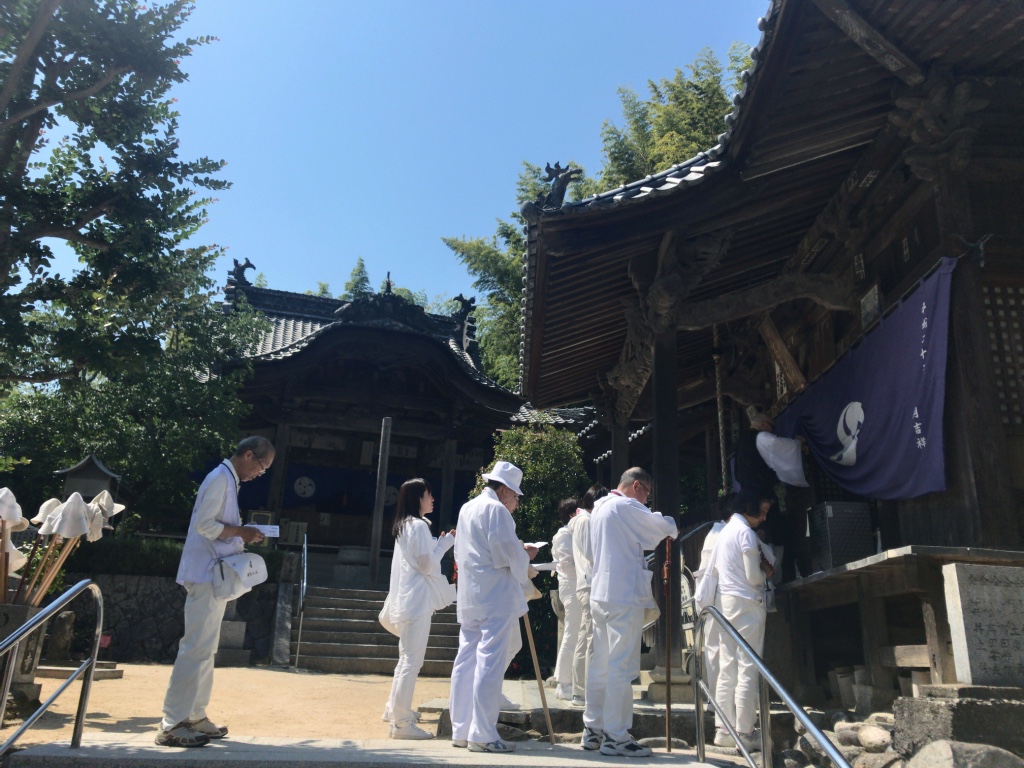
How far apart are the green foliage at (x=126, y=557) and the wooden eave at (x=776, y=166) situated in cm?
780

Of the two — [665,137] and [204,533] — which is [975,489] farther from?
[665,137]

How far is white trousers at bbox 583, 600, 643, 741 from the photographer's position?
4.61 metres

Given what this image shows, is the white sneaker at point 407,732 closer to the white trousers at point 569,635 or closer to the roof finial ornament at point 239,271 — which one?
the white trousers at point 569,635

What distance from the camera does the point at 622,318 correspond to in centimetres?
962

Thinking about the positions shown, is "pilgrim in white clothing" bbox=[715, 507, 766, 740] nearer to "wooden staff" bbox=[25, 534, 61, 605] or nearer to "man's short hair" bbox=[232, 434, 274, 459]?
"man's short hair" bbox=[232, 434, 274, 459]

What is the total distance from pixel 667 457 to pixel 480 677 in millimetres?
3476

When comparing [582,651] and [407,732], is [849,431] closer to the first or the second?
[582,651]

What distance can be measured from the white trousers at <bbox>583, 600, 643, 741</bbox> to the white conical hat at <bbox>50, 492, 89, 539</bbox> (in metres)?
4.50

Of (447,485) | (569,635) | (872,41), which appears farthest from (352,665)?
(872,41)

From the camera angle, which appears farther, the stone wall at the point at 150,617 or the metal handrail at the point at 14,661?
the stone wall at the point at 150,617

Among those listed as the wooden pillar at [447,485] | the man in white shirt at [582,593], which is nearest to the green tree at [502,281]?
the wooden pillar at [447,485]

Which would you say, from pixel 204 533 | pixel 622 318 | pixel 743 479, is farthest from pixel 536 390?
pixel 204 533

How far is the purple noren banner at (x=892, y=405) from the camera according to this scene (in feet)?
19.7

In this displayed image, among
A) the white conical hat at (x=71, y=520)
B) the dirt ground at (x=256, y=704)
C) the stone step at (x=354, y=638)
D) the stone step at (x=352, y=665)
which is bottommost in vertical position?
the dirt ground at (x=256, y=704)
